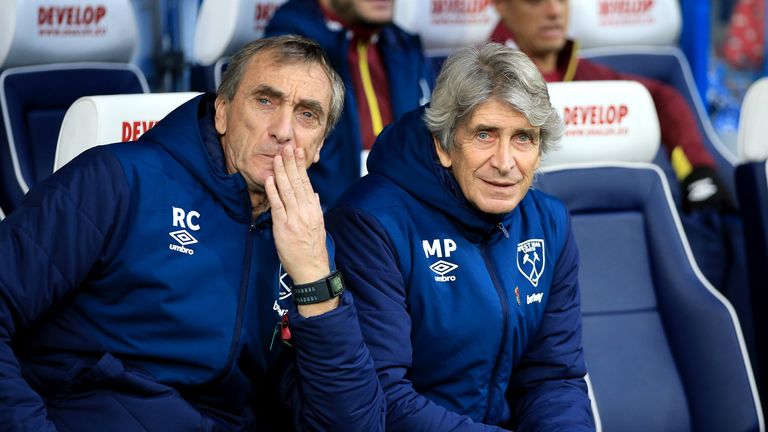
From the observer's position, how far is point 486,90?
246 centimetres

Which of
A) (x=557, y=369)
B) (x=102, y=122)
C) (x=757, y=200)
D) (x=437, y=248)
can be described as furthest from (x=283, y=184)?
(x=757, y=200)

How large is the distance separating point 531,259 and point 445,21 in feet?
7.50

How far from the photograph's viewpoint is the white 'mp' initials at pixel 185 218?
7.32ft

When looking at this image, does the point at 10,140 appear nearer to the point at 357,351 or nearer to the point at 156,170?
the point at 156,170

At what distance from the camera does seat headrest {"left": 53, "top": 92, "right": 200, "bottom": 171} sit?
2570 millimetres

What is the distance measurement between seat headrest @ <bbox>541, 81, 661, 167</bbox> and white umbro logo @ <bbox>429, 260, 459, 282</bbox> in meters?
0.85

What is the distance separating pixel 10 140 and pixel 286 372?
1.47 m

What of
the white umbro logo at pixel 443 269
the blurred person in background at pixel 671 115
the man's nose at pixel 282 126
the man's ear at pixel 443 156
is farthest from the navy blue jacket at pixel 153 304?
the blurred person in background at pixel 671 115

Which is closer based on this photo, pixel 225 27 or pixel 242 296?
pixel 242 296

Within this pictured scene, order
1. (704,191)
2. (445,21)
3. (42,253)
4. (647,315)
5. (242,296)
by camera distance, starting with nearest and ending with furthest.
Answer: (42,253), (242,296), (647,315), (704,191), (445,21)

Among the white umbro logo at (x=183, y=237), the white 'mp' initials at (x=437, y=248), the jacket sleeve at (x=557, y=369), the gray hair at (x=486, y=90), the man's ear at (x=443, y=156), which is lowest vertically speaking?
the jacket sleeve at (x=557, y=369)

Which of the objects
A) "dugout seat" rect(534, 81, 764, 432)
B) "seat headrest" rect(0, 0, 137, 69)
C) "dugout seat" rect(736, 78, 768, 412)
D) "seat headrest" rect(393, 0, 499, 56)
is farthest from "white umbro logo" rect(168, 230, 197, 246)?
"seat headrest" rect(393, 0, 499, 56)

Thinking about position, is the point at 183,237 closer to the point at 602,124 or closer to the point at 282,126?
the point at 282,126

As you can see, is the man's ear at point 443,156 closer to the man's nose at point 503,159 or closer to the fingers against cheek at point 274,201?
the man's nose at point 503,159
